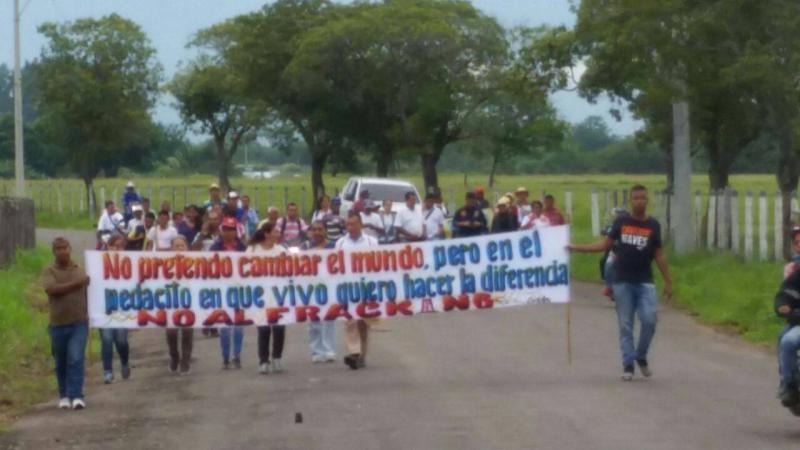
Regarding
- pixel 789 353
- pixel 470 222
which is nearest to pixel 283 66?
pixel 470 222

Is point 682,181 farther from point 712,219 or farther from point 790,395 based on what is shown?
point 790,395

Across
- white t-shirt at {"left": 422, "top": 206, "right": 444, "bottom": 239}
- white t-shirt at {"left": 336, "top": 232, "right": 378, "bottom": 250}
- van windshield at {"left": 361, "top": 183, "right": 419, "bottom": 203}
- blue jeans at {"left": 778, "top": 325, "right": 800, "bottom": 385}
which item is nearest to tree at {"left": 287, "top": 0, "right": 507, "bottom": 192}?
van windshield at {"left": 361, "top": 183, "right": 419, "bottom": 203}

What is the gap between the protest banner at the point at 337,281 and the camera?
720 inches

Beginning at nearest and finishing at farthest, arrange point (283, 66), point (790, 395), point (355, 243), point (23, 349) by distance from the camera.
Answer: point (790, 395), point (355, 243), point (23, 349), point (283, 66)

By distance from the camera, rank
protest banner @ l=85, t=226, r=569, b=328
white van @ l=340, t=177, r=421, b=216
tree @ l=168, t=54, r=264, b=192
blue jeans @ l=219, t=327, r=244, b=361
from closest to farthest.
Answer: protest banner @ l=85, t=226, r=569, b=328 < blue jeans @ l=219, t=327, r=244, b=361 < white van @ l=340, t=177, r=421, b=216 < tree @ l=168, t=54, r=264, b=192

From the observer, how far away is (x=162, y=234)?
22.5 metres

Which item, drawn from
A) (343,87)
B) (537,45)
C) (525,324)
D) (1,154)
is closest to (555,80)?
(537,45)

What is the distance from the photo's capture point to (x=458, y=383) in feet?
55.1

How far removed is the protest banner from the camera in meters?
18.3

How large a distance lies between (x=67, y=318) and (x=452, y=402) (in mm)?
3997

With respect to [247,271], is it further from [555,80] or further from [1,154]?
[1,154]

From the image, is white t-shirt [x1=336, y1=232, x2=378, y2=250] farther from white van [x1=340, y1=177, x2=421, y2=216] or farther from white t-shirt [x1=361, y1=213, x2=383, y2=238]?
white van [x1=340, y1=177, x2=421, y2=216]

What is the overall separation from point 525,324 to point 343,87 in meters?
35.6

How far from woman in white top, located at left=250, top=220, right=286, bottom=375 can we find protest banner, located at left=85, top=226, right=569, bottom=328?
5.9 inches
